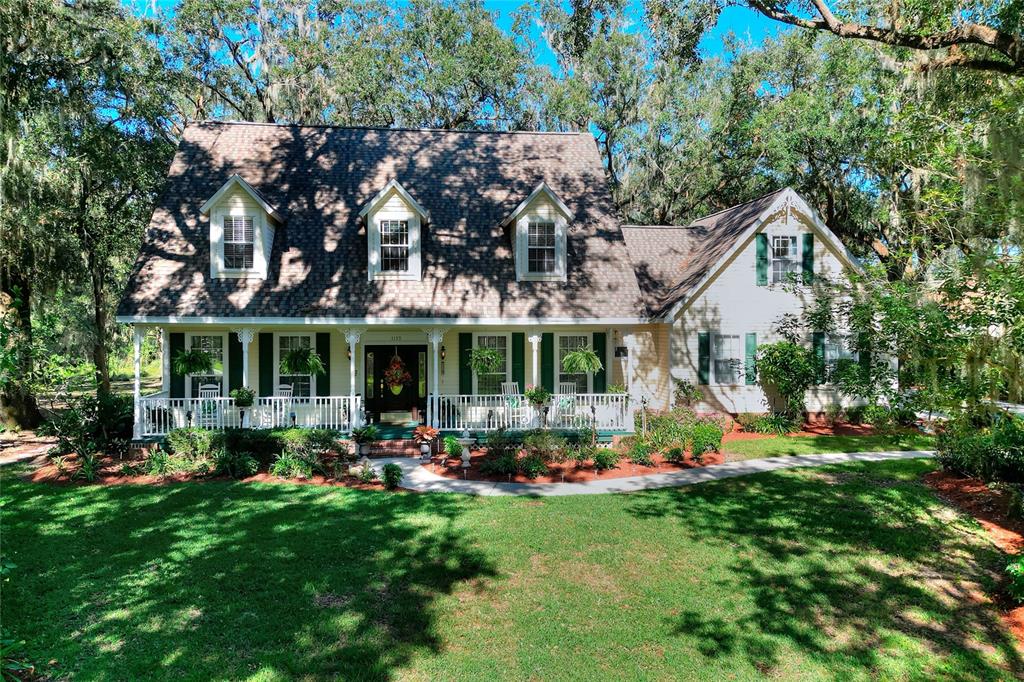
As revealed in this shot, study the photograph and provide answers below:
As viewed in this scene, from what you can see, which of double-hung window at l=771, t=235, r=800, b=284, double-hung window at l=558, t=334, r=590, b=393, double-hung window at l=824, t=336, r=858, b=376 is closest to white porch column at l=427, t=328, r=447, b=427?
double-hung window at l=558, t=334, r=590, b=393

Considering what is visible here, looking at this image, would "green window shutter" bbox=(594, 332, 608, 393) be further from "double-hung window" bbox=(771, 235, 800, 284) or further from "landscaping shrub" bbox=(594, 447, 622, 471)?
"double-hung window" bbox=(771, 235, 800, 284)

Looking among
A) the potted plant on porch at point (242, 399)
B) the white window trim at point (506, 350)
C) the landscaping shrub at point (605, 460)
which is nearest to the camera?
the landscaping shrub at point (605, 460)

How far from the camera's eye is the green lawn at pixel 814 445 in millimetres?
13477

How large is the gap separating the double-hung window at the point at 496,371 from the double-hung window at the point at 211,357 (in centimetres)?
680

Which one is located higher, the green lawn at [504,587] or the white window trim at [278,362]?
the white window trim at [278,362]

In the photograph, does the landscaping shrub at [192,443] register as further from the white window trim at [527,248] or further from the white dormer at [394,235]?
the white window trim at [527,248]

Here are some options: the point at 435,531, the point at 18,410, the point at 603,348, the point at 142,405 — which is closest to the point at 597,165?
the point at 603,348

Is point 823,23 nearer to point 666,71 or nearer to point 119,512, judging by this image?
point 119,512

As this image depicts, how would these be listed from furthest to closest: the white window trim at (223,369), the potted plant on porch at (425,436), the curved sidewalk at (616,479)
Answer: the white window trim at (223,369), the potted plant on porch at (425,436), the curved sidewalk at (616,479)

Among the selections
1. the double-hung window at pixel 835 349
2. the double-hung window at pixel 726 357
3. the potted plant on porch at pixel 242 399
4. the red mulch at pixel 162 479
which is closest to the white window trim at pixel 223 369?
the potted plant on porch at pixel 242 399

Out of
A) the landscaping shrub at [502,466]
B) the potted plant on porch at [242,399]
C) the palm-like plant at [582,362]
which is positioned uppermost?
the palm-like plant at [582,362]

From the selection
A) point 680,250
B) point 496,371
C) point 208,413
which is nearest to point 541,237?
point 496,371

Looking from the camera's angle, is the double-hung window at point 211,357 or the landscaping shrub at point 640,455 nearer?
the landscaping shrub at point 640,455

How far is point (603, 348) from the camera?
52.7 ft
